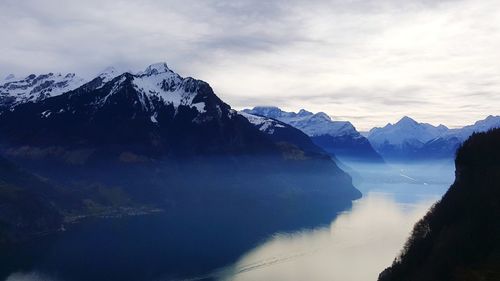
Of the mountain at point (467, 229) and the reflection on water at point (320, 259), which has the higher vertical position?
the mountain at point (467, 229)

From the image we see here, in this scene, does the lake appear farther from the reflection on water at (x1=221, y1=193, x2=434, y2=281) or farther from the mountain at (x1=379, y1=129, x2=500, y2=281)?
the mountain at (x1=379, y1=129, x2=500, y2=281)

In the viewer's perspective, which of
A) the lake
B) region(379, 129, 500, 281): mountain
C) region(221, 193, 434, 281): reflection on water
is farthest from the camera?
the lake

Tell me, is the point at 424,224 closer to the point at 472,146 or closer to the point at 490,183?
the point at 472,146

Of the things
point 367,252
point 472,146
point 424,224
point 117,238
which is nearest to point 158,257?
point 117,238

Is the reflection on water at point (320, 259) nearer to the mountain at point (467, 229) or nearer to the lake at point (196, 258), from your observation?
the lake at point (196, 258)

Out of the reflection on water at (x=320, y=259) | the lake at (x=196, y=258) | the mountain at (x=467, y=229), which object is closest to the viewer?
the mountain at (x=467, y=229)

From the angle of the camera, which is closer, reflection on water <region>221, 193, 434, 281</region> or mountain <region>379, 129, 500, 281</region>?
mountain <region>379, 129, 500, 281</region>

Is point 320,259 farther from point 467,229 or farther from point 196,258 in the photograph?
point 467,229

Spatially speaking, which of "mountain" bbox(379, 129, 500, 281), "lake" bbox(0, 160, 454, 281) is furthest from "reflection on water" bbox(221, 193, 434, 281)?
"mountain" bbox(379, 129, 500, 281)

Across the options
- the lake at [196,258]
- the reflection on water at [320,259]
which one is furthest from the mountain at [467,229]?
the lake at [196,258]
